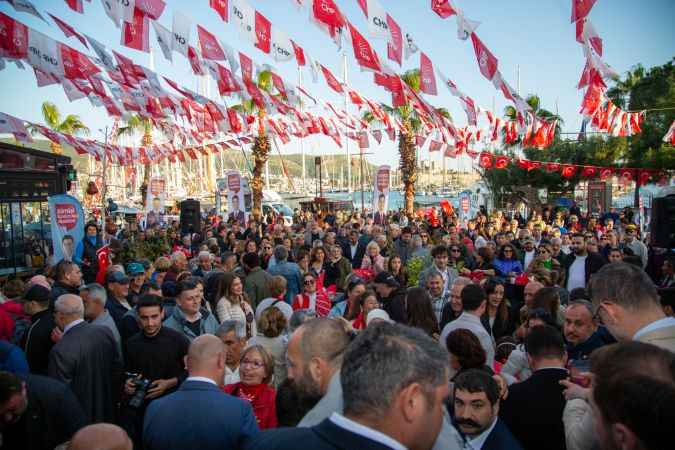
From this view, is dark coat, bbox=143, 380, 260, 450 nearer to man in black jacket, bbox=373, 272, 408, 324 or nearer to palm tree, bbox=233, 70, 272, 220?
man in black jacket, bbox=373, 272, 408, 324

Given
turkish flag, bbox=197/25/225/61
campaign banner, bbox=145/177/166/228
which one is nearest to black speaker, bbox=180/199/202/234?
campaign banner, bbox=145/177/166/228

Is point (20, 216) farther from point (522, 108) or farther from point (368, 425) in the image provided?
point (368, 425)

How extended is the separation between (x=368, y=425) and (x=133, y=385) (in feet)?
10.7

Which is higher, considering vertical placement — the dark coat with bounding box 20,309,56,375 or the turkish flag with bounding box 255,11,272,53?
the turkish flag with bounding box 255,11,272,53

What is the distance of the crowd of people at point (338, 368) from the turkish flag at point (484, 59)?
11.8 feet

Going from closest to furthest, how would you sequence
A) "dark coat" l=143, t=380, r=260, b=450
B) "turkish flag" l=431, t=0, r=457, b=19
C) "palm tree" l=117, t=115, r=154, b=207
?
"dark coat" l=143, t=380, r=260, b=450
"turkish flag" l=431, t=0, r=457, b=19
"palm tree" l=117, t=115, r=154, b=207

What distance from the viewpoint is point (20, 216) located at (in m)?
11.5

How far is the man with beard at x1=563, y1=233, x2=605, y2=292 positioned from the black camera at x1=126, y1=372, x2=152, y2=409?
23.8 ft

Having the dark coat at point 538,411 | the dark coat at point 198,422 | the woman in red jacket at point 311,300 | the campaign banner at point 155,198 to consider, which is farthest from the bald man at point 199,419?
the campaign banner at point 155,198

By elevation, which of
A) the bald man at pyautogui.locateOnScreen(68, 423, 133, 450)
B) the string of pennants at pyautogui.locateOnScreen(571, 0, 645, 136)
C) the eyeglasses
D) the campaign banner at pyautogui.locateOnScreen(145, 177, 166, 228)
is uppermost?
the string of pennants at pyautogui.locateOnScreen(571, 0, 645, 136)

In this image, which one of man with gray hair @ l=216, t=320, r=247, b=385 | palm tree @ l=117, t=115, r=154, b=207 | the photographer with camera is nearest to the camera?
the photographer with camera

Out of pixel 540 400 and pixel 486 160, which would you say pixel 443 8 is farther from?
pixel 486 160

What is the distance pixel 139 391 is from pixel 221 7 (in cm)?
583

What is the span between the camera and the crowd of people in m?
1.82
